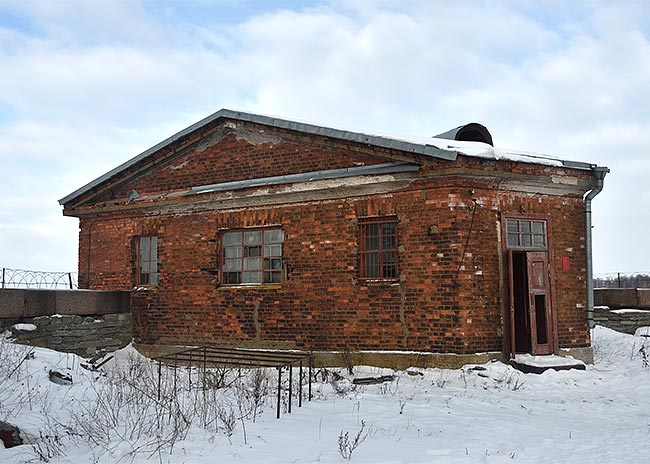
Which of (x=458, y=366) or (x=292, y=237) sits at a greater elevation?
(x=292, y=237)

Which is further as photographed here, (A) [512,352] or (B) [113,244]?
(B) [113,244]

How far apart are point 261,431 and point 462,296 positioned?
16.5 feet

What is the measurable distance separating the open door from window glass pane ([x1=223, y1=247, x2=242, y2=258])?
5.42 meters

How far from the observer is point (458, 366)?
10484mm

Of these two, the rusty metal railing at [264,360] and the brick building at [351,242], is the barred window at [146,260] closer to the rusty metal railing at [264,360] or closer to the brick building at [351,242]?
the brick building at [351,242]

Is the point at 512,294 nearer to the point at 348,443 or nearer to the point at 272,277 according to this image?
the point at 272,277

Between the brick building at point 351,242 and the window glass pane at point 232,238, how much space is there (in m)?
0.03

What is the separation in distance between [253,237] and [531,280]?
18.2 ft

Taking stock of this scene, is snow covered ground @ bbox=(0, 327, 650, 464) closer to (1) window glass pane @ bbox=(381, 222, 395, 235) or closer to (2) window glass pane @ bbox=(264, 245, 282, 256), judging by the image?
(1) window glass pane @ bbox=(381, 222, 395, 235)

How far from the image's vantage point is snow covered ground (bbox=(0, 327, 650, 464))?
6098 millimetres

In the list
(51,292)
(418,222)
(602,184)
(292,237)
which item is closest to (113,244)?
(51,292)

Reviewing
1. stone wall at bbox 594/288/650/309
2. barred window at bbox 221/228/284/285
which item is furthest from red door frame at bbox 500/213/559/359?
stone wall at bbox 594/288/650/309

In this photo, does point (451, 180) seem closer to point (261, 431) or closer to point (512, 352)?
point (512, 352)

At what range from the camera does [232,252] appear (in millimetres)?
13242
